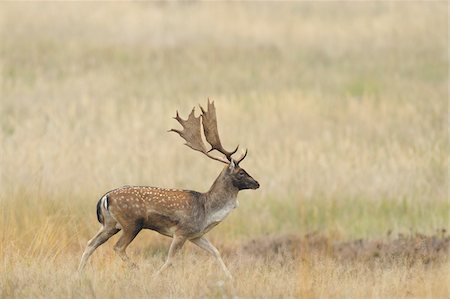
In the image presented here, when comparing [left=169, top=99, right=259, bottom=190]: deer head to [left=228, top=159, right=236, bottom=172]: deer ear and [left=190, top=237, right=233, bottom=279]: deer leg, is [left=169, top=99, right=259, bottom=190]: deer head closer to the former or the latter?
[left=228, top=159, right=236, bottom=172]: deer ear

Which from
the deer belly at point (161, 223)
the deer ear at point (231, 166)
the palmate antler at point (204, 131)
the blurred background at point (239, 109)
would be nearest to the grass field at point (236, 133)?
the blurred background at point (239, 109)

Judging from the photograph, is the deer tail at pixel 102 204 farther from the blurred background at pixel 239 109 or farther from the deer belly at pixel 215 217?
the blurred background at pixel 239 109

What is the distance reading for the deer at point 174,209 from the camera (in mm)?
10909

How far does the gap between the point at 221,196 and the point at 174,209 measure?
0.46 meters

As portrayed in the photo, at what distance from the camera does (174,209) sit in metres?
11.0

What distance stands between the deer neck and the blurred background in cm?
179

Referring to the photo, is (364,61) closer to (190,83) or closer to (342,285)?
(190,83)

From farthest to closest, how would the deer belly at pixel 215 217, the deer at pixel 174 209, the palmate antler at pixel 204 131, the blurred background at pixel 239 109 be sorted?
the blurred background at pixel 239 109
the palmate antler at pixel 204 131
the deer belly at pixel 215 217
the deer at pixel 174 209

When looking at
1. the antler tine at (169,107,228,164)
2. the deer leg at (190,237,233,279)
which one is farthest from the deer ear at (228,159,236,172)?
the deer leg at (190,237,233,279)

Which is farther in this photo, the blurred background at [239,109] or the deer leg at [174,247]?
the blurred background at [239,109]

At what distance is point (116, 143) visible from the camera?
1909 centimetres

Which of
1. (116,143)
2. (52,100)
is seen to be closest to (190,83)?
(52,100)

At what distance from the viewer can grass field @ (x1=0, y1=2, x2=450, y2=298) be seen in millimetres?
11430

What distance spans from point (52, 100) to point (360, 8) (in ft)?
41.0
